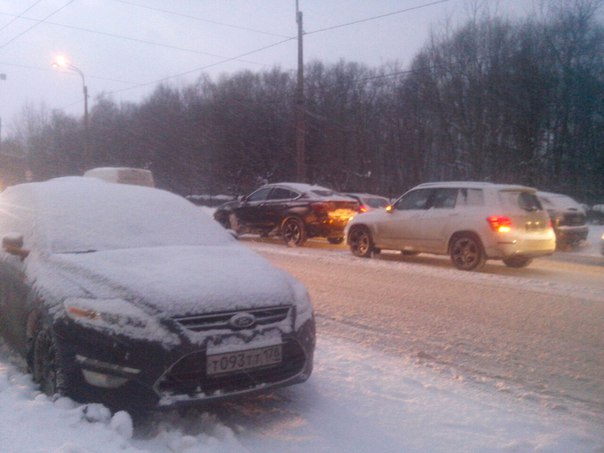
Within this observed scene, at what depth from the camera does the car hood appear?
3973 millimetres

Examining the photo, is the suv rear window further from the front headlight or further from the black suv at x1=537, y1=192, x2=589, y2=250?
the front headlight

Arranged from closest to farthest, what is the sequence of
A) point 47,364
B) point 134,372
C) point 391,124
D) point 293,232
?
point 134,372
point 47,364
point 293,232
point 391,124

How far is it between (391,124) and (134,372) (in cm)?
4749

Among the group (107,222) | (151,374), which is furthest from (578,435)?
(107,222)

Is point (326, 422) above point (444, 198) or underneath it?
underneath

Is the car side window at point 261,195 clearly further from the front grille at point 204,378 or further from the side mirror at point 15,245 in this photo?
the front grille at point 204,378

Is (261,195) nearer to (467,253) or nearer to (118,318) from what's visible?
(467,253)

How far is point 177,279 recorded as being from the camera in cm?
418

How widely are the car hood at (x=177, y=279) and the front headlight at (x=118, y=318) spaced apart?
75 millimetres

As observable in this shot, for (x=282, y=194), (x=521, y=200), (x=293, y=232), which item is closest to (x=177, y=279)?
(x=521, y=200)

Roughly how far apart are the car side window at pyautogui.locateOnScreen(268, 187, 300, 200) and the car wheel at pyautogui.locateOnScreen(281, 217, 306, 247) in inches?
26.4

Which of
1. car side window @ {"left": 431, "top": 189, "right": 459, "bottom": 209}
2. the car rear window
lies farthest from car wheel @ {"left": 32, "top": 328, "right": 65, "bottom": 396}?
the car rear window

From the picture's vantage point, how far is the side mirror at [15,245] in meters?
4.97

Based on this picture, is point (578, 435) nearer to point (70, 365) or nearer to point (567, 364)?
point (567, 364)
